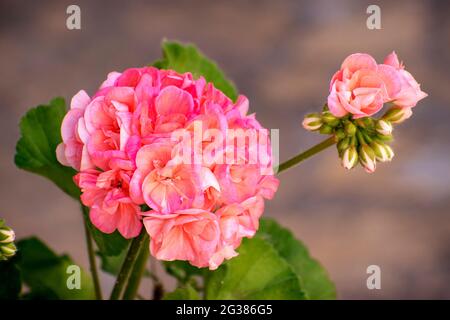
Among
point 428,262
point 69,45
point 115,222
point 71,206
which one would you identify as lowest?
point 428,262

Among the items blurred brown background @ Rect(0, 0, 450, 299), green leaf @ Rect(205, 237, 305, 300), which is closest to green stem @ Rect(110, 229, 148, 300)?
green leaf @ Rect(205, 237, 305, 300)

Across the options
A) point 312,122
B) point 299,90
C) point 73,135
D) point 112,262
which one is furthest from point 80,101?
point 299,90

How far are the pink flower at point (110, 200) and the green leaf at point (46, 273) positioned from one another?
0.24 m

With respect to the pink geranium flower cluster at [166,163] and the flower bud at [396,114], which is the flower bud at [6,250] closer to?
the pink geranium flower cluster at [166,163]

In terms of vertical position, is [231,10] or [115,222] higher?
[231,10]

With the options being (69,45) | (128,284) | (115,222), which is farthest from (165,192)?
(69,45)

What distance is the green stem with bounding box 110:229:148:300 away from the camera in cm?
46

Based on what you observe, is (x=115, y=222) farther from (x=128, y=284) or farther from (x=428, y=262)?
(x=428, y=262)

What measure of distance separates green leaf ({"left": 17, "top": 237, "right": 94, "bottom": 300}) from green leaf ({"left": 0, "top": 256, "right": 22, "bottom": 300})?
3.0 inches

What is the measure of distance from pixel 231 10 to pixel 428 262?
0.50m

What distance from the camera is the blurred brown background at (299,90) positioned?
119cm

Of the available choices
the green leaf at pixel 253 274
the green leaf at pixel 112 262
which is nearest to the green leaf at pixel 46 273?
the green leaf at pixel 112 262

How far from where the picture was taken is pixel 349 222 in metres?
1.26

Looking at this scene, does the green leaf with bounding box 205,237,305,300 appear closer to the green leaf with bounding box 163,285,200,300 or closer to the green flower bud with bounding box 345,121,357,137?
the green leaf with bounding box 163,285,200,300
